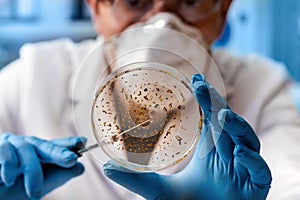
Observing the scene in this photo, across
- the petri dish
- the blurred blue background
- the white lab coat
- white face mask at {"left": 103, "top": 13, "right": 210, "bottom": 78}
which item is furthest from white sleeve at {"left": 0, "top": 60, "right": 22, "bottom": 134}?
the blurred blue background

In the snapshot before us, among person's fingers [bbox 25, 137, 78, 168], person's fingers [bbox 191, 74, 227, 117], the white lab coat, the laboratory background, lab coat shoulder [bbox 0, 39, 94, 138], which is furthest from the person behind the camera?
the laboratory background

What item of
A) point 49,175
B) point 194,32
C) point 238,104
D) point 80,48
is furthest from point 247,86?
point 49,175

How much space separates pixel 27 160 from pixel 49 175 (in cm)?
4

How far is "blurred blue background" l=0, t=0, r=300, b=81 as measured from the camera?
61.4 inches

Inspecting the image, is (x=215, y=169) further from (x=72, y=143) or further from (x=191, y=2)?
(x=191, y=2)

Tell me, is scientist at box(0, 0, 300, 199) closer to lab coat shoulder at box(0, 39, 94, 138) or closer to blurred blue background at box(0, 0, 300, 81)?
lab coat shoulder at box(0, 39, 94, 138)

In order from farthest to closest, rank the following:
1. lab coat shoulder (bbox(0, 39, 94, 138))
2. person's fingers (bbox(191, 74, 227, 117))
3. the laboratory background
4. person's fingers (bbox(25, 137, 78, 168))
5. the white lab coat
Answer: the laboratory background
lab coat shoulder (bbox(0, 39, 94, 138))
the white lab coat
person's fingers (bbox(25, 137, 78, 168))
person's fingers (bbox(191, 74, 227, 117))

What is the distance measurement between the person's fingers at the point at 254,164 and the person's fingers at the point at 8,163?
0.34 m

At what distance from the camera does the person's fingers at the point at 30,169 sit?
29.6 inches

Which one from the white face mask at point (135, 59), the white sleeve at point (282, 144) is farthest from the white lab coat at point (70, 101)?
the white face mask at point (135, 59)

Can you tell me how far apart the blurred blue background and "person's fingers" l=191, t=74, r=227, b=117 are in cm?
101

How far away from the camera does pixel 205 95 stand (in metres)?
0.57

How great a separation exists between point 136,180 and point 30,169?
0.20m

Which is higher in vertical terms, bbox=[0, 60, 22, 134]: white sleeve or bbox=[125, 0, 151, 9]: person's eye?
bbox=[125, 0, 151, 9]: person's eye
